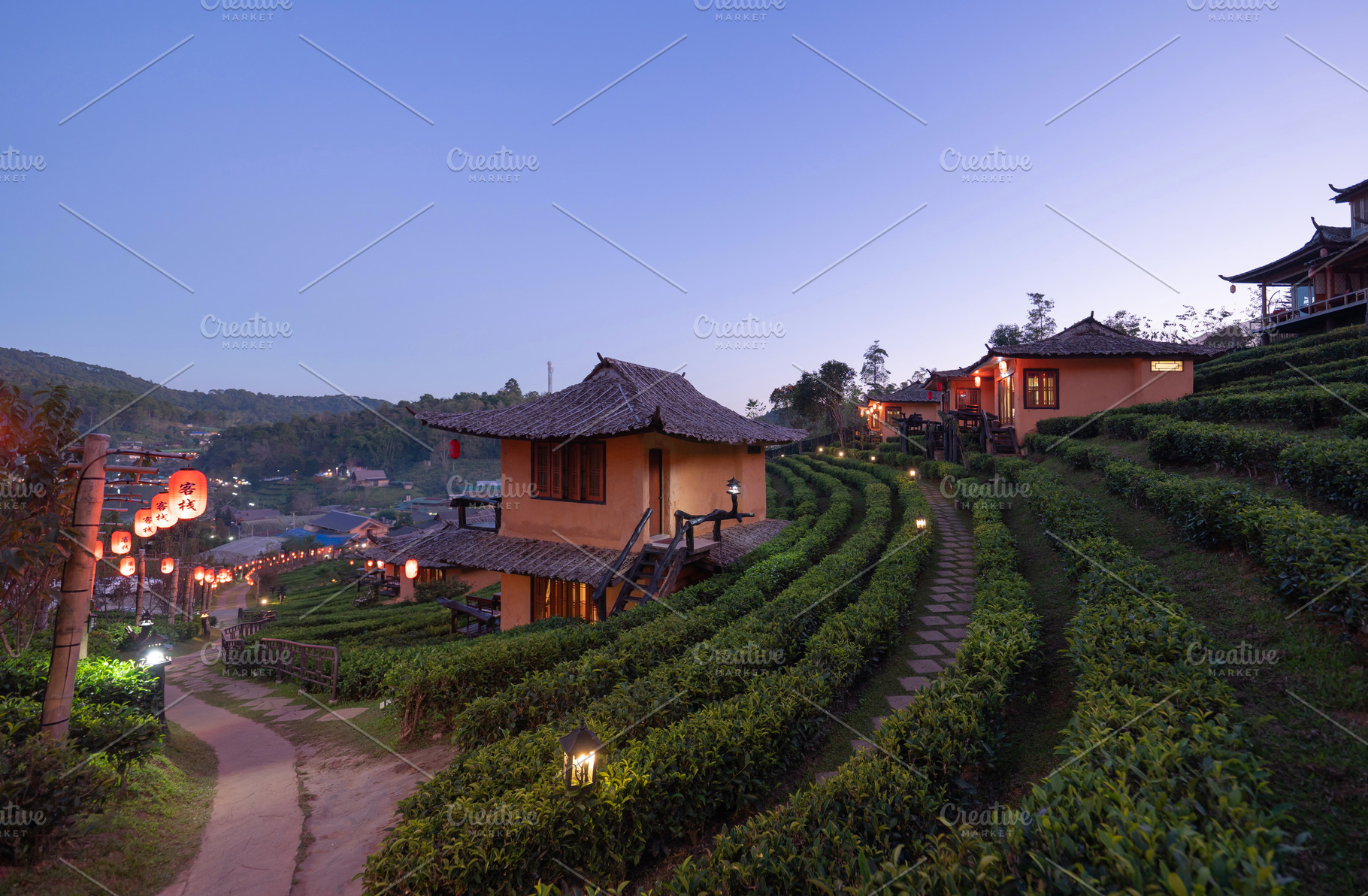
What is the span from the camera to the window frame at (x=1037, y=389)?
21.0 metres

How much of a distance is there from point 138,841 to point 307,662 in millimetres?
8373

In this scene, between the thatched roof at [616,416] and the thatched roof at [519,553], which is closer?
the thatched roof at [616,416]

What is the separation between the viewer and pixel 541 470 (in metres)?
13.2

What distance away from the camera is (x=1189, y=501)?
7.68 meters

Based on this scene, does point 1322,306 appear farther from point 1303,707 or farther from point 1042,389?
point 1303,707

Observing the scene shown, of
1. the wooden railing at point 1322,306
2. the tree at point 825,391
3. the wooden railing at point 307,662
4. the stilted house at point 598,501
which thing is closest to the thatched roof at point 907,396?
the tree at point 825,391

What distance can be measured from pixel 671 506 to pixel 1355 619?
10.5 metres

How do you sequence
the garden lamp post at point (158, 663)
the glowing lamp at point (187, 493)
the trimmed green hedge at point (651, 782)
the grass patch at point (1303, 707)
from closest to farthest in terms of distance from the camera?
the grass patch at point (1303, 707) < the trimmed green hedge at point (651, 782) < the garden lamp post at point (158, 663) < the glowing lamp at point (187, 493)

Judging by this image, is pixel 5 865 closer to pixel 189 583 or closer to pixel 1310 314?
pixel 189 583

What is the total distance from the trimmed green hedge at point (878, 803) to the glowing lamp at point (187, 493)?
894 cm

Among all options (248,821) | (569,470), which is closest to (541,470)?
(569,470)

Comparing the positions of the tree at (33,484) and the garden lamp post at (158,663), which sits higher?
the tree at (33,484)

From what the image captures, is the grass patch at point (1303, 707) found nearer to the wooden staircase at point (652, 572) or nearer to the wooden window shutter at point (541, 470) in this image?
the wooden staircase at point (652, 572)

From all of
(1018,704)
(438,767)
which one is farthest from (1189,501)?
(438,767)
